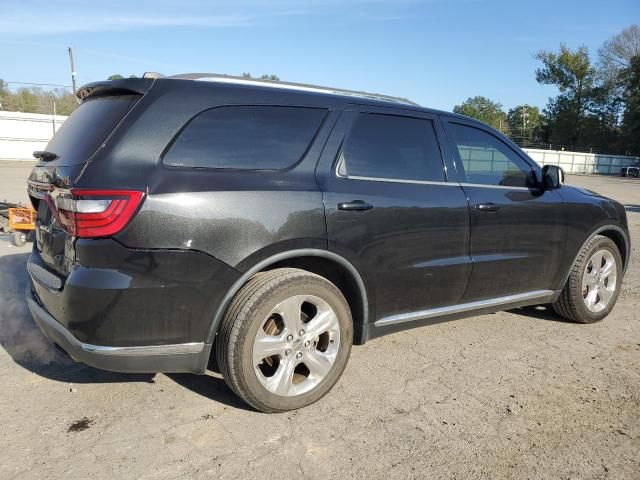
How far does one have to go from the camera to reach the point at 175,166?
255 cm

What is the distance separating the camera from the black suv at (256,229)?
2447 mm

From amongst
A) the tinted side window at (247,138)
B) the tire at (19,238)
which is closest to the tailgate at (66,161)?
the tinted side window at (247,138)

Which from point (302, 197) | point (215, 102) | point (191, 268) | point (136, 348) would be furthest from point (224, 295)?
point (215, 102)

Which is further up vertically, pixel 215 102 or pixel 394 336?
pixel 215 102

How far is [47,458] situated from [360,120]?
248 centimetres

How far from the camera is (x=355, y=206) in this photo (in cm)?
300

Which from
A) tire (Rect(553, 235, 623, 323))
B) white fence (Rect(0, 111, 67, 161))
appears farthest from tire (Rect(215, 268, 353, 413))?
white fence (Rect(0, 111, 67, 161))

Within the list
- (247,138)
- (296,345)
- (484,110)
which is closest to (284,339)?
(296,345)

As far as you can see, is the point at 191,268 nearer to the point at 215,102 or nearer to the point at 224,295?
the point at 224,295

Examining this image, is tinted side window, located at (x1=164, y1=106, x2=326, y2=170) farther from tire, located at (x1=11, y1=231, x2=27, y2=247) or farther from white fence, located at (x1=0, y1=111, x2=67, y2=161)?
white fence, located at (x1=0, y1=111, x2=67, y2=161)

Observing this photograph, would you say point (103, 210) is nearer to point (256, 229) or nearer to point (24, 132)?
point (256, 229)

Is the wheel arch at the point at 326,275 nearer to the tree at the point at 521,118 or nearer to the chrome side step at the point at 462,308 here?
the chrome side step at the point at 462,308

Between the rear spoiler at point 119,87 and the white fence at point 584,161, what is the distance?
4917 centimetres

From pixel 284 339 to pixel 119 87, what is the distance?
1.62 metres
